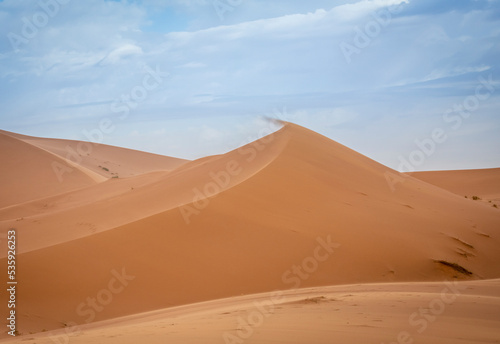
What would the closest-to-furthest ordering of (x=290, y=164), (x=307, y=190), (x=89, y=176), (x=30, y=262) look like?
(x=30, y=262) < (x=307, y=190) < (x=290, y=164) < (x=89, y=176)

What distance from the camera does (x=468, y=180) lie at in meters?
43.8

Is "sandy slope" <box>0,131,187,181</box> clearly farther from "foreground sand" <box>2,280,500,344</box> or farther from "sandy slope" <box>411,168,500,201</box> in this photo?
"foreground sand" <box>2,280,500,344</box>

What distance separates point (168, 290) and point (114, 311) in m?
1.26

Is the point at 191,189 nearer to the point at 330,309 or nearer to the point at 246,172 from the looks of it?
the point at 246,172

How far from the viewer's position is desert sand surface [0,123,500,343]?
670 cm

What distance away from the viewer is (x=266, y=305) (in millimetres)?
7965

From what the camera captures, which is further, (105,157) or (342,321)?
(105,157)

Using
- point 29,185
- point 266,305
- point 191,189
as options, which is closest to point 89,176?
point 29,185

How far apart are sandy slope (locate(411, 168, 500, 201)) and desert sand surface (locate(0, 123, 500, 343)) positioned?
75.1 ft
